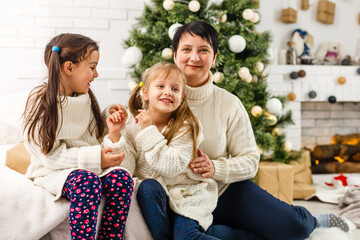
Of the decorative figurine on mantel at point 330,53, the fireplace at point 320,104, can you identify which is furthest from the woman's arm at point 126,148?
the decorative figurine on mantel at point 330,53

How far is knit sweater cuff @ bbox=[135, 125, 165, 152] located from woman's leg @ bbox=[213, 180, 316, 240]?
0.44m

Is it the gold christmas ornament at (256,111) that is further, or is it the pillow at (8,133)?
the gold christmas ornament at (256,111)

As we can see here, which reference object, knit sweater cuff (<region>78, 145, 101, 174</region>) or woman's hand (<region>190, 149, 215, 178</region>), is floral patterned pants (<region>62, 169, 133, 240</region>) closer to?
knit sweater cuff (<region>78, 145, 101, 174</region>)

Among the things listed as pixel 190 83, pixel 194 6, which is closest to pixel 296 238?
pixel 190 83

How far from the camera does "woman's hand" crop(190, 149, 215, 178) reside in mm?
1440

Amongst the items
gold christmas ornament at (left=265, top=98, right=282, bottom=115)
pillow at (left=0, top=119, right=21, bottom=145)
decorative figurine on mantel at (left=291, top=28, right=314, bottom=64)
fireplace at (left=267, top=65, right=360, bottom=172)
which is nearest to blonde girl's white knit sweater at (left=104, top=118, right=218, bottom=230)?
pillow at (left=0, top=119, right=21, bottom=145)

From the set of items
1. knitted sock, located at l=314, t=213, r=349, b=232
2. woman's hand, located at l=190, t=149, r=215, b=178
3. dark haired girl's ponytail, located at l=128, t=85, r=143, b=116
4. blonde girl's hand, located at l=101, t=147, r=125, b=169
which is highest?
dark haired girl's ponytail, located at l=128, t=85, r=143, b=116

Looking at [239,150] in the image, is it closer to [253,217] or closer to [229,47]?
[253,217]

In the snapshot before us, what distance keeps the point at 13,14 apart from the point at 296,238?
2.50m

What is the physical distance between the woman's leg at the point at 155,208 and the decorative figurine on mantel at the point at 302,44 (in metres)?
2.80

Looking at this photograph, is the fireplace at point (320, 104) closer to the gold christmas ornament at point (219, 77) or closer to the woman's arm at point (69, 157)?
the gold christmas ornament at point (219, 77)

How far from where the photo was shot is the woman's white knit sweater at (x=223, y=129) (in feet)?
5.28

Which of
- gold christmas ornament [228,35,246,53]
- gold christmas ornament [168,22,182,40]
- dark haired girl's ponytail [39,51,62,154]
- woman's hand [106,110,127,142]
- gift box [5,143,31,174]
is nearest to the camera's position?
dark haired girl's ponytail [39,51,62,154]

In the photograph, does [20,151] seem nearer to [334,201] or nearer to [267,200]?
[267,200]
